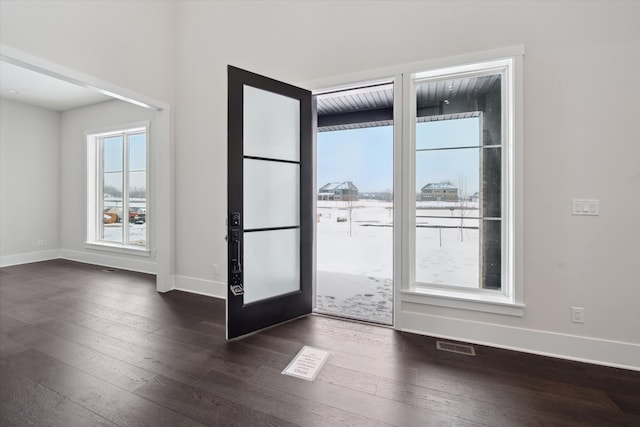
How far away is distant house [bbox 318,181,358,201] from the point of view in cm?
718

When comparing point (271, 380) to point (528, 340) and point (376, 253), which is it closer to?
point (528, 340)

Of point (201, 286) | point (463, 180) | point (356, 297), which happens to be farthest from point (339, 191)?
point (463, 180)

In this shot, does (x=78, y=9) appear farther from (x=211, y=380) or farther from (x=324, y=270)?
(x=324, y=270)

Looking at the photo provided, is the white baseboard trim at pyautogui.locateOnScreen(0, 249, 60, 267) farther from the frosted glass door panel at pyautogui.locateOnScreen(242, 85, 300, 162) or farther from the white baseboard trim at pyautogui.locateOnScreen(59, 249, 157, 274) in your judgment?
the frosted glass door panel at pyautogui.locateOnScreen(242, 85, 300, 162)

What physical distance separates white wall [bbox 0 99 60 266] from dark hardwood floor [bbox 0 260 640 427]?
3.77 m

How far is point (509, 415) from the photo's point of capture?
1.73 m

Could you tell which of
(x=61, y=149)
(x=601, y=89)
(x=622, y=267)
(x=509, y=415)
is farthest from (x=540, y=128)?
(x=61, y=149)

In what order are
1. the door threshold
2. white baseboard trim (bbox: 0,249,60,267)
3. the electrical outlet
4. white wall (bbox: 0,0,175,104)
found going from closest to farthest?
the electrical outlet < white wall (bbox: 0,0,175,104) < the door threshold < white baseboard trim (bbox: 0,249,60,267)

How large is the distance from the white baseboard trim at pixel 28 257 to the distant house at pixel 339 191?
20.2 feet

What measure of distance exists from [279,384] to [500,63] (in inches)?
126

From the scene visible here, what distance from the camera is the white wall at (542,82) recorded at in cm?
224

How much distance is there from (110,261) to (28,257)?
73.9 inches

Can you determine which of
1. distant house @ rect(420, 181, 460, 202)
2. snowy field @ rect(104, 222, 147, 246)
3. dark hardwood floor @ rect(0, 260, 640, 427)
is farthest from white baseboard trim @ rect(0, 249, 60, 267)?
distant house @ rect(420, 181, 460, 202)

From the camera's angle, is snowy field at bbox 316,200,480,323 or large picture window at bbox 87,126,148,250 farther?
large picture window at bbox 87,126,148,250
